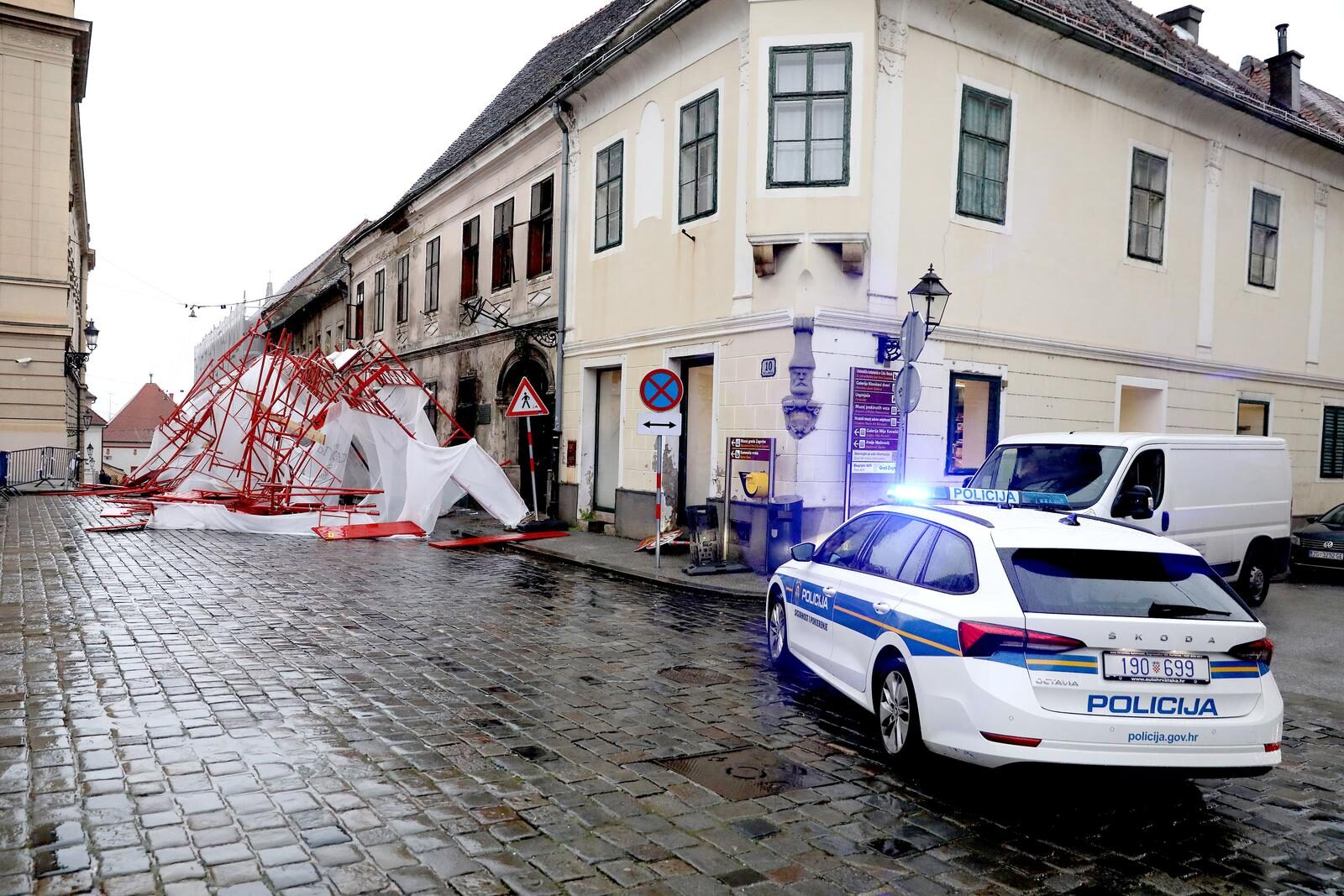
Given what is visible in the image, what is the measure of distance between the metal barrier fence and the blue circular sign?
2439 cm

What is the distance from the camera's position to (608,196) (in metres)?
17.6

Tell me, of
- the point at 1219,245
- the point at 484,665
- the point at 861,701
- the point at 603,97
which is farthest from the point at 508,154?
the point at 861,701

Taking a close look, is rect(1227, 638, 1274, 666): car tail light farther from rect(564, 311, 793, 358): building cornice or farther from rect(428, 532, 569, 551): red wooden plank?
rect(428, 532, 569, 551): red wooden plank

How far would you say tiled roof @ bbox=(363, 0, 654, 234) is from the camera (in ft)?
69.1

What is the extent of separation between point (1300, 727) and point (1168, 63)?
42.9 feet

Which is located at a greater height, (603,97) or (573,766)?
(603,97)

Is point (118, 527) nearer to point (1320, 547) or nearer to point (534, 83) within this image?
point (534, 83)

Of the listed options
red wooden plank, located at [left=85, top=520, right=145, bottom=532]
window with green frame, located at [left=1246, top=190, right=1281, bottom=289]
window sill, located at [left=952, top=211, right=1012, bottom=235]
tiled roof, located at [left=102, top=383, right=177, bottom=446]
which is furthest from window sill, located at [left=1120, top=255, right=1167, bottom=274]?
tiled roof, located at [left=102, top=383, right=177, bottom=446]

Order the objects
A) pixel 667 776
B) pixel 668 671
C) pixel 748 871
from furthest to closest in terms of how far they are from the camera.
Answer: pixel 668 671 → pixel 667 776 → pixel 748 871

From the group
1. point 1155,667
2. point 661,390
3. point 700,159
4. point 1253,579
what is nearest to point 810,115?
point 700,159

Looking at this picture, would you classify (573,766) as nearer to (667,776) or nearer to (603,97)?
(667,776)

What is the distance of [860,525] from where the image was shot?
A: 22.9ft

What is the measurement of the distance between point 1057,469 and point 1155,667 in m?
6.82

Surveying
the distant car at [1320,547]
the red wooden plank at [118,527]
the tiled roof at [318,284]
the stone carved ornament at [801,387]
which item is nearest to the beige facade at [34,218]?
the tiled roof at [318,284]
